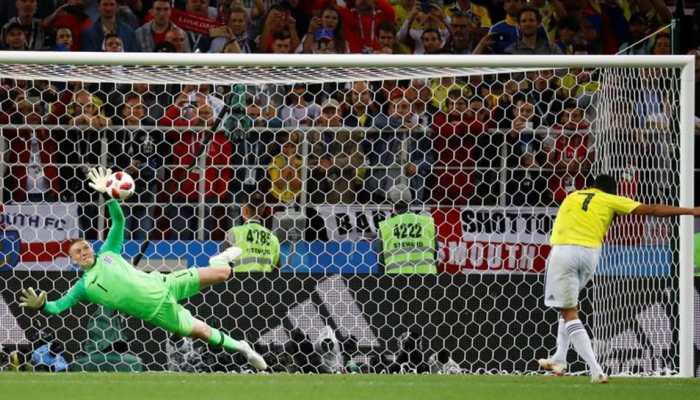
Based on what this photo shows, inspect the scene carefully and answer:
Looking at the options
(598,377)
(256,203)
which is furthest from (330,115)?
(598,377)

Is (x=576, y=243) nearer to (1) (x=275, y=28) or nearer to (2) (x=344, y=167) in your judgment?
(2) (x=344, y=167)

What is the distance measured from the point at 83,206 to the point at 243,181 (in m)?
1.39

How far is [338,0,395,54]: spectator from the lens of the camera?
15.2 metres

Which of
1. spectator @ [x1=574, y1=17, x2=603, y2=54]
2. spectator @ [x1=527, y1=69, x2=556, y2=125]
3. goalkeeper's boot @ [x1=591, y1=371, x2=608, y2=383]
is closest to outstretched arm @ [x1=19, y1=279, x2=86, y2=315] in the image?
goalkeeper's boot @ [x1=591, y1=371, x2=608, y2=383]

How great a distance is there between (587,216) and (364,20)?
5879 mm

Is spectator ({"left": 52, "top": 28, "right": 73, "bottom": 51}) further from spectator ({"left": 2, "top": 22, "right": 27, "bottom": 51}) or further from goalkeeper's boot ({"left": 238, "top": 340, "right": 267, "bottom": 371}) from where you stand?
goalkeeper's boot ({"left": 238, "top": 340, "right": 267, "bottom": 371})

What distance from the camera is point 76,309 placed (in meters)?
12.1

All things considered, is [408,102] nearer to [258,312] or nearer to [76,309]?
[258,312]

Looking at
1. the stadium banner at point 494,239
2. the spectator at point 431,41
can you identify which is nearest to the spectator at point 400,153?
the stadium banner at point 494,239

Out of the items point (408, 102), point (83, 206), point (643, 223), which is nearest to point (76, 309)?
point (83, 206)

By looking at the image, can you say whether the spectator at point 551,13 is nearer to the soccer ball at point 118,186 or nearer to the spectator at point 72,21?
the spectator at point 72,21

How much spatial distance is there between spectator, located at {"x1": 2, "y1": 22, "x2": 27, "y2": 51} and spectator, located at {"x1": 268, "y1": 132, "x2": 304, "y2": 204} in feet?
11.0

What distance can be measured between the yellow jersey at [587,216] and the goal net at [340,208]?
139cm

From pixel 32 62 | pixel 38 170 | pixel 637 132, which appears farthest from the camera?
pixel 38 170
